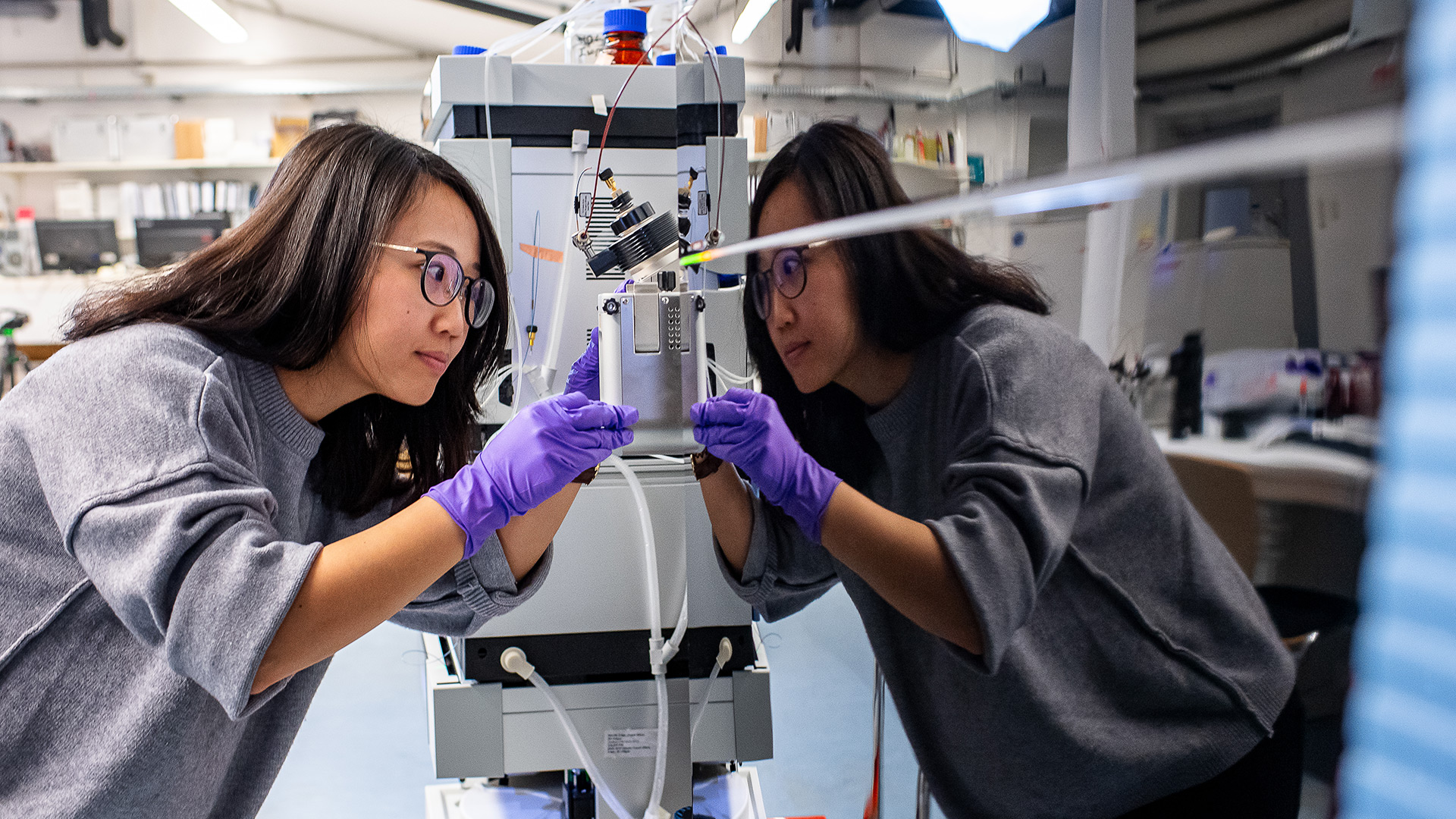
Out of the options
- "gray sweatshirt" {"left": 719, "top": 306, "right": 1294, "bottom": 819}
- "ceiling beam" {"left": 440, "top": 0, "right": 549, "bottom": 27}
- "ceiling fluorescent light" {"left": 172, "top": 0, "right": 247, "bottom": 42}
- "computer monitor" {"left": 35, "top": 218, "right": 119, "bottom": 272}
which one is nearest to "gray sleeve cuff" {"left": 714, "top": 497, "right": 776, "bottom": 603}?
"gray sweatshirt" {"left": 719, "top": 306, "right": 1294, "bottom": 819}

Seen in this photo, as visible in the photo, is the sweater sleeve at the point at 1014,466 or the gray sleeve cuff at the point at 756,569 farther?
the gray sleeve cuff at the point at 756,569

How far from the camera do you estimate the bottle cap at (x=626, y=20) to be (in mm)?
1415

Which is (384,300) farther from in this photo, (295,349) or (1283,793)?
(1283,793)

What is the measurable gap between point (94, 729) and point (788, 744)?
767 millimetres

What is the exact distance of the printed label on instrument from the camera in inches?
47.5

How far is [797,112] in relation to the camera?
72cm

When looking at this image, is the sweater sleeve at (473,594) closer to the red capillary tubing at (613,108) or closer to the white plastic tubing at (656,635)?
the white plastic tubing at (656,635)

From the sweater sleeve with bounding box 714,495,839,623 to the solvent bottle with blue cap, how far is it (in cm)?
88

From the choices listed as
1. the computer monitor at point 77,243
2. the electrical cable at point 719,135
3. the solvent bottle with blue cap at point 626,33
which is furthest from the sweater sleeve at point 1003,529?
the computer monitor at point 77,243

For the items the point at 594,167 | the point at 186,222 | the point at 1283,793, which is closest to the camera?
the point at 1283,793

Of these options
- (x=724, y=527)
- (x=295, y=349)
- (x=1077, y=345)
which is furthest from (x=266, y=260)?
(x=1077, y=345)

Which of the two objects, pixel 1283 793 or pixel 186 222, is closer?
pixel 1283 793

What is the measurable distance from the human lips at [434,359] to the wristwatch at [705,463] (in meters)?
0.37

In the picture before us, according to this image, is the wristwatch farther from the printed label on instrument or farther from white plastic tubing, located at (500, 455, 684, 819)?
the printed label on instrument
